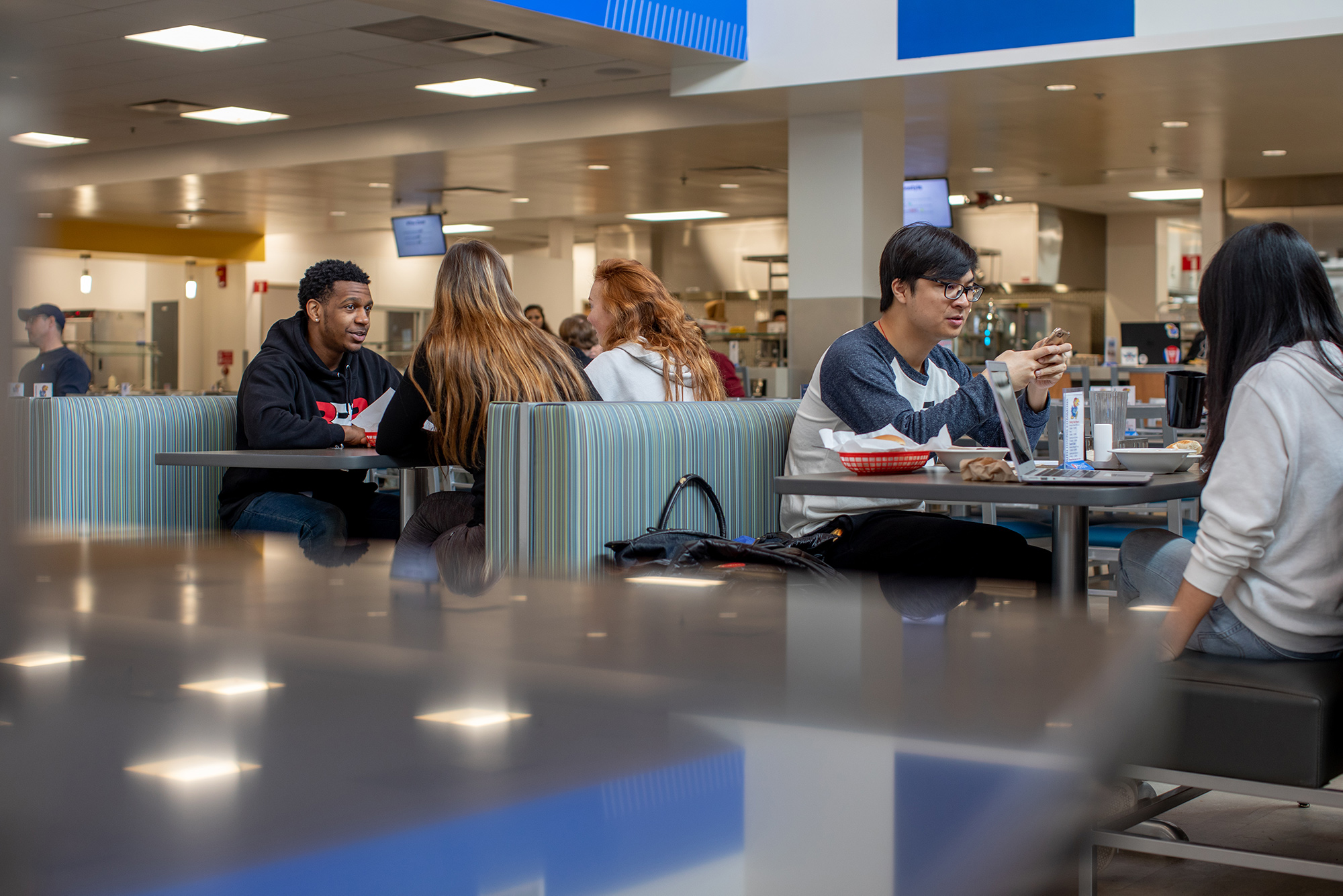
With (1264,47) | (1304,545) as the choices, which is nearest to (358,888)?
(1304,545)

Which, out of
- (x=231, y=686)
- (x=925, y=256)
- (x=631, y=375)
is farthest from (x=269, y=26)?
(x=231, y=686)

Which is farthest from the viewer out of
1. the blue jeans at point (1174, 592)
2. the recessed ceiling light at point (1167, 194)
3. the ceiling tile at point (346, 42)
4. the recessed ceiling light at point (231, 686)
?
the recessed ceiling light at point (1167, 194)

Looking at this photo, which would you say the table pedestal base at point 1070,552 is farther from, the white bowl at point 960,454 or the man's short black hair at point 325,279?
the man's short black hair at point 325,279

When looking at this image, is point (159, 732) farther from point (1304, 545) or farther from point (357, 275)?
point (357, 275)

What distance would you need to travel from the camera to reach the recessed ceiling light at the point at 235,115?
8781 mm

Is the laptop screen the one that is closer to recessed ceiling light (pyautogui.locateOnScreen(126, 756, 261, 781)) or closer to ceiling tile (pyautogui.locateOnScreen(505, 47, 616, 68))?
recessed ceiling light (pyautogui.locateOnScreen(126, 756, 261, 781))

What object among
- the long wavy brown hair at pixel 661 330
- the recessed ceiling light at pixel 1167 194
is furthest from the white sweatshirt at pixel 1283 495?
the recessed ceiling light at pixel 1167 194

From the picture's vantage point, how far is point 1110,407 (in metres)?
2.59

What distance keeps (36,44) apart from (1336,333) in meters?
1.64

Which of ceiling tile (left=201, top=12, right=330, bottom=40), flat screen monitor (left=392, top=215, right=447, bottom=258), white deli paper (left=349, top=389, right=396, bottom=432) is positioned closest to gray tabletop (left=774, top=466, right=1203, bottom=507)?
white deli paper (left=349, top=389, right=396, bottom=432)

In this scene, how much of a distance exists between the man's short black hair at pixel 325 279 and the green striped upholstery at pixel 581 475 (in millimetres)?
1058

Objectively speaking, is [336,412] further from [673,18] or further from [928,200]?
[928,200]

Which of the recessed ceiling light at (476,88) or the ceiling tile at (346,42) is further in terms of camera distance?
the recessed ceiling light at (476,88)

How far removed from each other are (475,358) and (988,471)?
1.18 m
